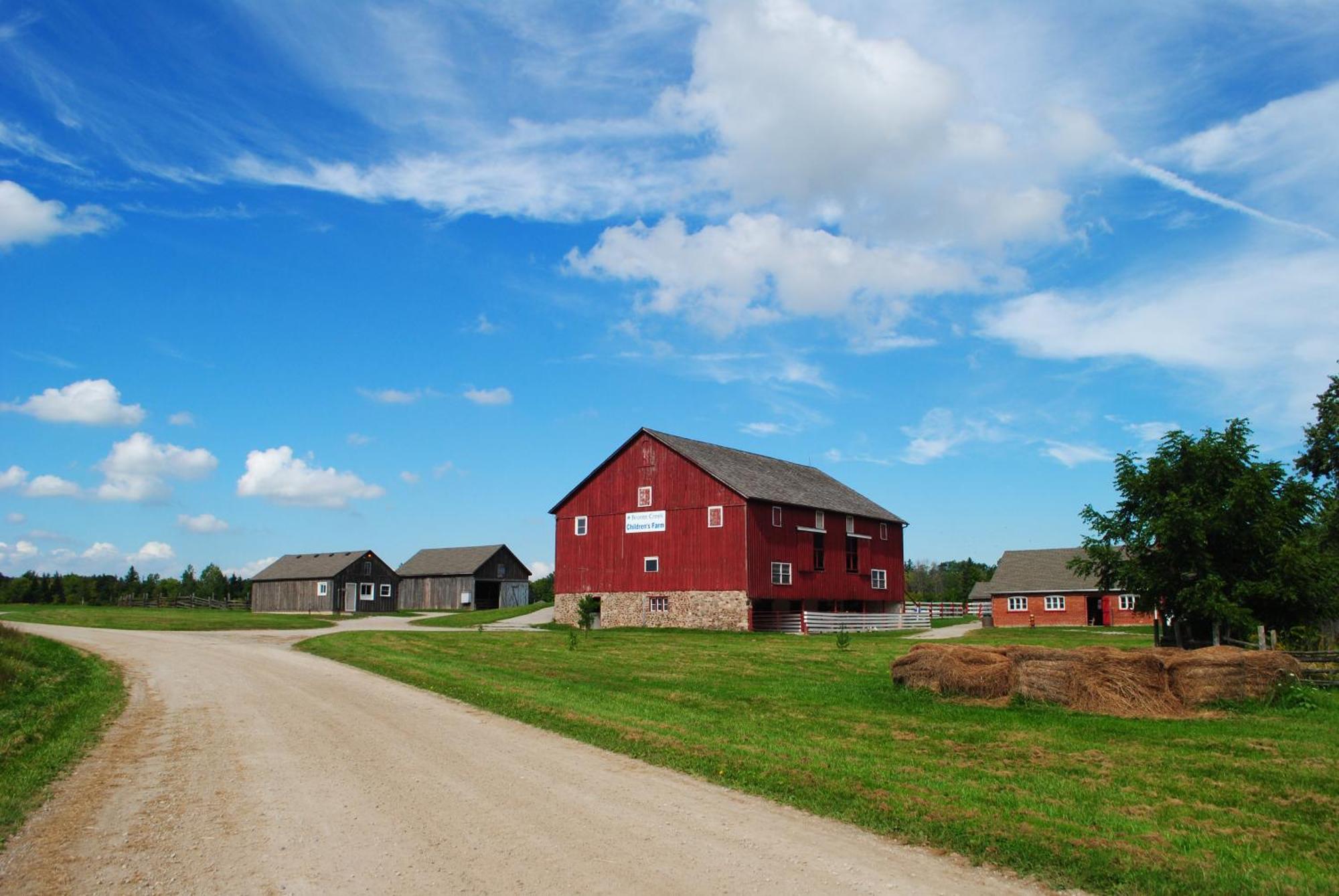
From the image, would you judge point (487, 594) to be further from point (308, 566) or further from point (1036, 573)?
point (1036, 573)

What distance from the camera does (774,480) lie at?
164ft

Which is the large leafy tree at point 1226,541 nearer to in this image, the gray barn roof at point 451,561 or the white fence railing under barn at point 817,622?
the white fence railing under barn at point 817,622

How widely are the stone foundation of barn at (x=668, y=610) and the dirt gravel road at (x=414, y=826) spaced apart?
30.3 metres

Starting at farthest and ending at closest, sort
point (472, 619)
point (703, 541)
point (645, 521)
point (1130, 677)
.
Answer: point (472, 619) < point (645, 521) < point (703, 541) < point (1130, 677)

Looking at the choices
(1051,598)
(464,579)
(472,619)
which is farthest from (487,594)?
(1051,598)

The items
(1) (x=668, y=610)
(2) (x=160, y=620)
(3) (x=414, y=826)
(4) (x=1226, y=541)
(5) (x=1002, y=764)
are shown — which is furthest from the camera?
(2) (x=160, y=620)

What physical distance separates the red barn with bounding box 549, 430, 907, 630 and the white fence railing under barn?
1066 millimetres

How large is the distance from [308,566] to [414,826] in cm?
7919

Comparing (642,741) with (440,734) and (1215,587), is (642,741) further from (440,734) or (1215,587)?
(1215,587)

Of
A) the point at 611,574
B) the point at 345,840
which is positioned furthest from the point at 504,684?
the point at 611,574

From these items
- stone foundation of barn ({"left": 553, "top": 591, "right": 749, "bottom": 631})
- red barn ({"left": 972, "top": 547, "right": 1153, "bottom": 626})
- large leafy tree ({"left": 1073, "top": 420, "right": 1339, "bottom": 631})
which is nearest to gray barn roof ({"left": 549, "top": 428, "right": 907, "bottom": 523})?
stone foundation of barn ({"left": 553, "top": 591, "right": 749, "bottom": 631})

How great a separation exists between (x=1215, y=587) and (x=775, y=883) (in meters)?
17.7

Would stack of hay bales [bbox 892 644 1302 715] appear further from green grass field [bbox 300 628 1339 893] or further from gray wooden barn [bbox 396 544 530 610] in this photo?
gray wooden barn [bbox 396 544 530 610]

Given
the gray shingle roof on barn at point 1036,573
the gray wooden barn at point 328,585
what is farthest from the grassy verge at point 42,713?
the gray shingle roof on barn at point 1036,573
